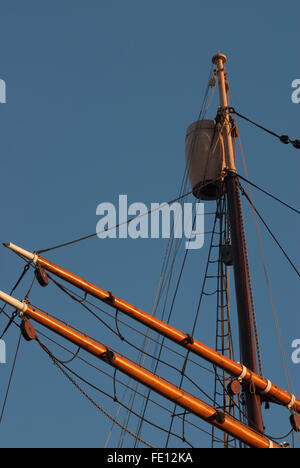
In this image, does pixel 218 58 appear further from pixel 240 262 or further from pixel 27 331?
pixel 27 331

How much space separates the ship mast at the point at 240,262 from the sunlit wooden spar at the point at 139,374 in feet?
6.61

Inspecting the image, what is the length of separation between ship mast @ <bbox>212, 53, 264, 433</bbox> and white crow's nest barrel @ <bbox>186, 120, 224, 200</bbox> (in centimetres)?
38

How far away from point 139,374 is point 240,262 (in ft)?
20.4

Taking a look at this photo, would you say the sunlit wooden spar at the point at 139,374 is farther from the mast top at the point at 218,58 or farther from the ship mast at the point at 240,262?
the mast top at the point at 218,58

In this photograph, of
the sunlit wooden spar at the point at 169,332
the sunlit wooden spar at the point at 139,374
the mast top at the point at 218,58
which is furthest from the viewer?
the mast top at the point at 218,58

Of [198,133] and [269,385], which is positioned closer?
[269,385]

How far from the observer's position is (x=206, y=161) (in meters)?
26.6

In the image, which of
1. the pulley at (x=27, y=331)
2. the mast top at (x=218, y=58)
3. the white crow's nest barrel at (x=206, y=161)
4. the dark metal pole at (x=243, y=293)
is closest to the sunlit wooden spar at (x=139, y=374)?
the pulley at (x=27, y=331)

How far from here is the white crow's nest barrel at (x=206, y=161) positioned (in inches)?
1043

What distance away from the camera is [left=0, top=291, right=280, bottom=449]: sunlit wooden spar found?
59.5ft

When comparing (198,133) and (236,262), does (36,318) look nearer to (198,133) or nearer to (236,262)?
(236,262)

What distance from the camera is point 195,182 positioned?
2680cm
